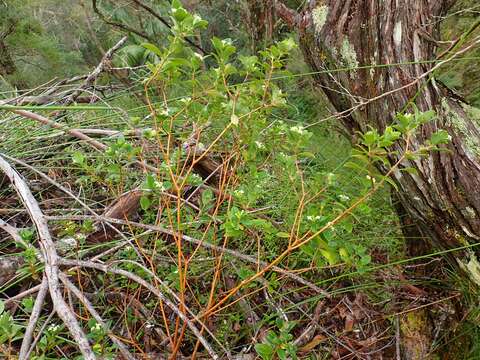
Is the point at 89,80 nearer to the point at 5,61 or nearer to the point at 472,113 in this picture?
the point at 472,113

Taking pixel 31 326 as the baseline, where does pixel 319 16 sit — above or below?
above

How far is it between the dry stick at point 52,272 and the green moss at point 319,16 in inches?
37.0

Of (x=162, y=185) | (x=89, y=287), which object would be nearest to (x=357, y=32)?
(x=162, y=185)

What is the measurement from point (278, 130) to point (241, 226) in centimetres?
28

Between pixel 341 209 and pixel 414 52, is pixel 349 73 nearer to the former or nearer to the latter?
pixel 414 52

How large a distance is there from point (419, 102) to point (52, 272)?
3.09ft

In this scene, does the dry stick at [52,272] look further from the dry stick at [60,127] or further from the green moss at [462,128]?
the green moss at [462,128]

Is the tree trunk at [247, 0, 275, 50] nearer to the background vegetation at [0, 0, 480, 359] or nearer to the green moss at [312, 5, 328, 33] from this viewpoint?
the background vegetation at [0, 0, 480, 359]

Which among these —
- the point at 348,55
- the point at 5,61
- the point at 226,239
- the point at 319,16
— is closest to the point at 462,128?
the point at 348,55

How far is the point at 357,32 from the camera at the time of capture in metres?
1.19

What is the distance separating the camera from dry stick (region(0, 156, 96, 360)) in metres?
0.74

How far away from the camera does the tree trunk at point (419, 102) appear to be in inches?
40.8

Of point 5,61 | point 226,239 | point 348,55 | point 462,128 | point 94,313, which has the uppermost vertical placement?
point 348,55

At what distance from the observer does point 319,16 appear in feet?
4.26
